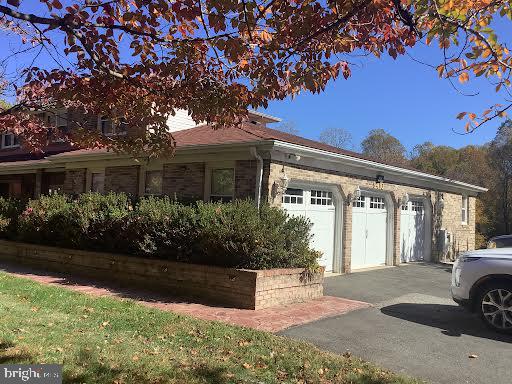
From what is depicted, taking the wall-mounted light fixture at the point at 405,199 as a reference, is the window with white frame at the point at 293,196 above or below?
below

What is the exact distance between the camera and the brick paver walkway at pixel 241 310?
738cm

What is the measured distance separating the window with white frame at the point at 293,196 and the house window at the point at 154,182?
4.08m

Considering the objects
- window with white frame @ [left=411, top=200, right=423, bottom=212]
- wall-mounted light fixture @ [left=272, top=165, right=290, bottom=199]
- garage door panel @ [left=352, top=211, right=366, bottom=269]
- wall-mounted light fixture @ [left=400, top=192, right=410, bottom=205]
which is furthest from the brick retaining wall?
window with white frame @ [left=411, top=200, right=423, bottom=212]

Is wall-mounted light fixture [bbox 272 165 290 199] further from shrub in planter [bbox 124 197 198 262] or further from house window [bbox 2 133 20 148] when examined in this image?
house window [bbox 2 133 20 148]

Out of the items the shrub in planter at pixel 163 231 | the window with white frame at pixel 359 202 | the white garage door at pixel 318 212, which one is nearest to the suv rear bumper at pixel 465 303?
the shrub in planter at pixel 163 231

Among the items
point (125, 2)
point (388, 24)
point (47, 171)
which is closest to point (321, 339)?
point (388, 24)

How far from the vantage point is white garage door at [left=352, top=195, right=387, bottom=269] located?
47.0 feet

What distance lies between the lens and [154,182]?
1445cm

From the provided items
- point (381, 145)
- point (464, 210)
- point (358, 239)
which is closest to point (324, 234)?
point (358, 239)

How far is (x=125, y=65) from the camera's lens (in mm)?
5965

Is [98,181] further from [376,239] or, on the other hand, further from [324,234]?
[376,239]

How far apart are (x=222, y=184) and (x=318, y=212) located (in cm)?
261

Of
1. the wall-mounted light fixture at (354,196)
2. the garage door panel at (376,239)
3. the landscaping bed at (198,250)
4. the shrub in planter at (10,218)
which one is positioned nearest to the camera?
the landscaping bed at (198,250)

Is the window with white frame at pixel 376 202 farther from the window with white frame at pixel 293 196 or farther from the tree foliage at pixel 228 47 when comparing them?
the tree foliage at pixel 228 47
